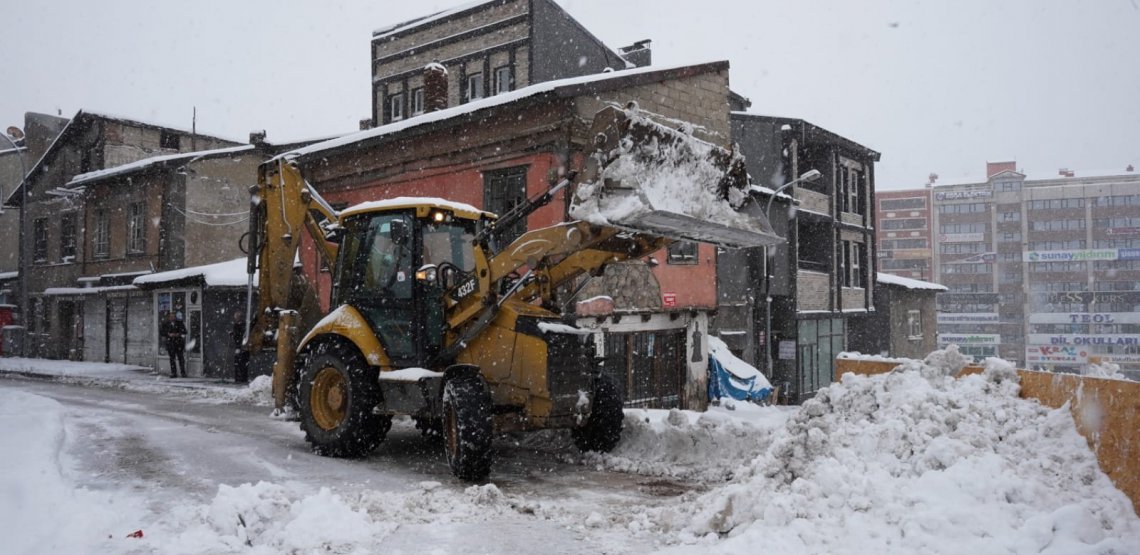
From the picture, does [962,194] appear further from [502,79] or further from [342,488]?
[342,488]

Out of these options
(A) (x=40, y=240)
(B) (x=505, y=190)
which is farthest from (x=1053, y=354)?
(A) (x=40, y=240)

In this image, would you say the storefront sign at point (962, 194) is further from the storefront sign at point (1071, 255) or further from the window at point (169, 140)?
the window at point (169, 140)

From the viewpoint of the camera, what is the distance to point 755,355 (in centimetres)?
2583

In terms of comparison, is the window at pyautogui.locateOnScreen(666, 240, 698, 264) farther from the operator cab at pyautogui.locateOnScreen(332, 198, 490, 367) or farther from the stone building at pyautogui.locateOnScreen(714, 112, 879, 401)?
the operator cab at pyautogui.locateOnScreen(332, 198, 490, 367)

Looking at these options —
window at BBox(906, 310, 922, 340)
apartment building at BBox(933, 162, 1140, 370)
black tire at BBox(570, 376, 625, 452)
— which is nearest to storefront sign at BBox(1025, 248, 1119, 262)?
apartment building at BBox(933, 162, 1140, 370)

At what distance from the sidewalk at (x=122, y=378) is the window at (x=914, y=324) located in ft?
96.7

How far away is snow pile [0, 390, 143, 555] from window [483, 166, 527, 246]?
9235mm

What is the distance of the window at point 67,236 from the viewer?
29.6 metres

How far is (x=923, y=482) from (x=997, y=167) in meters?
101

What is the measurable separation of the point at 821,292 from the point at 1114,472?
26330 millimetres

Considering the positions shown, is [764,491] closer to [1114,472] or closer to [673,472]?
[1114,472]

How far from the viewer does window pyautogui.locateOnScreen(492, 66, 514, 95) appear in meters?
22.9

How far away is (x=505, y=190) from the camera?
16.1 meters

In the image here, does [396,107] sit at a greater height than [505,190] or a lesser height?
greater
